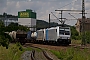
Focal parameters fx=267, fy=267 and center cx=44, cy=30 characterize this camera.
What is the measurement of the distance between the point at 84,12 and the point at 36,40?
2518 centimetres

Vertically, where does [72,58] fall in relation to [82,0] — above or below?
below

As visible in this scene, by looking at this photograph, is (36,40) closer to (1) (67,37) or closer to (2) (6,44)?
(1) (67,37)

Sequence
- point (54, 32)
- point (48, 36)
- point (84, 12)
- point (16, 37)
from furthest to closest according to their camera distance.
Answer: point (16, 37)
point (48, 36)
point (54, 32)
point (84, 12)

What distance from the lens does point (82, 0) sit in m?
43.3

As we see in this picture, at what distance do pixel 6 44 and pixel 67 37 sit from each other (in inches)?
Result: 444

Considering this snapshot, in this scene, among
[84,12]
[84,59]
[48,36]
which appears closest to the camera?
[84,59]

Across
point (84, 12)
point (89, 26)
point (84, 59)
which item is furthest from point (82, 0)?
point (89, 26)

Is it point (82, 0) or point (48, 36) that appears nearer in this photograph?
point (82, 0)

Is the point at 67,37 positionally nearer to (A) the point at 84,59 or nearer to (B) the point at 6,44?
(B) the point at 6,44

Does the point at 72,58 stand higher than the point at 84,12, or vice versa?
the point at 84,12

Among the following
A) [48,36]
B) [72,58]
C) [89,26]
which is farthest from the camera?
[89,26]

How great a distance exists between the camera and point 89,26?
117375mm

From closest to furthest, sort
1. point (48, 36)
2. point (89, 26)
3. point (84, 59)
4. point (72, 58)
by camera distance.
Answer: point (84, 59) < point (72, 58) < point (48, 36) < point (89, 26)

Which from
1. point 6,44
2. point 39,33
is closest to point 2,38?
point 6,44
